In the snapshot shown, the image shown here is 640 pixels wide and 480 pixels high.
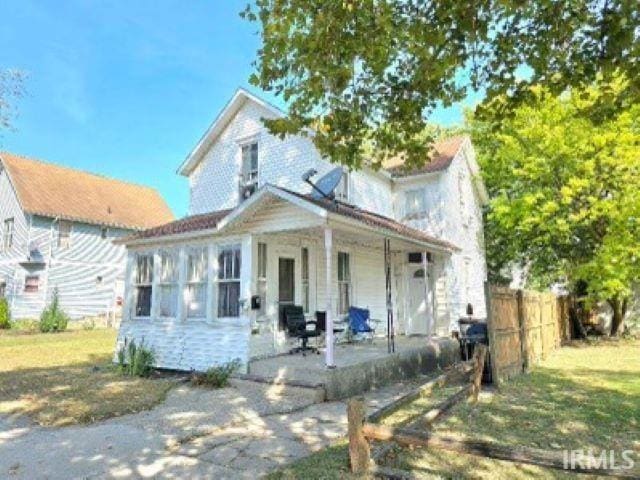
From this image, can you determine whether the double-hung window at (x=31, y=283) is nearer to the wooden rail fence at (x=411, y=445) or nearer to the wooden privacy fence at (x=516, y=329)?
the wooden privacy fence at (x=516, y=329)

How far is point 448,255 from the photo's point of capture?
55.3 feet

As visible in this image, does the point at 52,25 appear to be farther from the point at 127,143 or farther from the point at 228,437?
the point at 127,143

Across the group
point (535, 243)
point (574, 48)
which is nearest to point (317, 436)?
point (574, 48)

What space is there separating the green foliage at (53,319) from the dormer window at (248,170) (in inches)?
577

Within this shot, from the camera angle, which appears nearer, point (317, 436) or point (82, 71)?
point (317, 436)

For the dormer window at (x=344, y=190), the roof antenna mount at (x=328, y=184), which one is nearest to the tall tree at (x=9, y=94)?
the roof antenna mount at (x=328, y=184)

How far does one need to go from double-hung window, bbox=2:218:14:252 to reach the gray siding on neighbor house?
1.00 feet

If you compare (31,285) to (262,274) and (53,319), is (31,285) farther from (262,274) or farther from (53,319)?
(262,274)

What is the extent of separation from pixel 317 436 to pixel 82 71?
63.1 feet

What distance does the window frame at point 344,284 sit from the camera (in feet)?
47.6

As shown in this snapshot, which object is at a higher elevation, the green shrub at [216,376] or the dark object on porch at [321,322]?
the dark object on porch at [321,322]

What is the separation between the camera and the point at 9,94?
1127cm

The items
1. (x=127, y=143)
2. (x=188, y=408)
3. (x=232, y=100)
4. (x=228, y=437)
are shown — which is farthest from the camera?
(x=127, y=143)

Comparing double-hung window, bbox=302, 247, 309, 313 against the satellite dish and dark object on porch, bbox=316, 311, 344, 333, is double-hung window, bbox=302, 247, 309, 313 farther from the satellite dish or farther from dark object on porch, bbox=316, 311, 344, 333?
the satellite dish
